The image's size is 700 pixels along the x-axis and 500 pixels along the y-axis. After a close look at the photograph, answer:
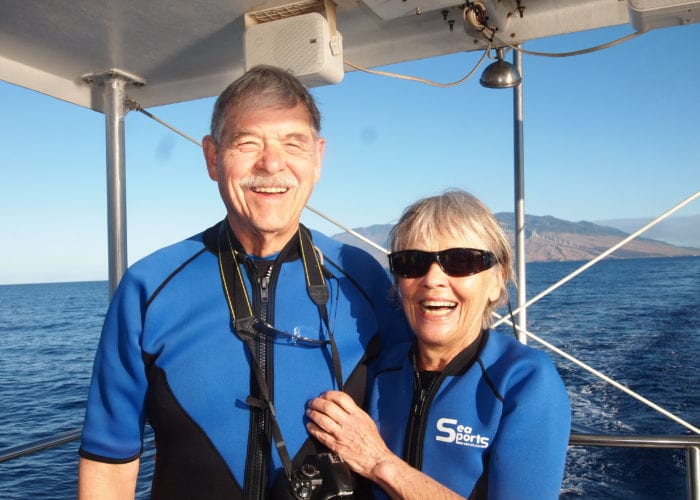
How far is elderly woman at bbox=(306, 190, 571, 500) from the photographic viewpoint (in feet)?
4.94

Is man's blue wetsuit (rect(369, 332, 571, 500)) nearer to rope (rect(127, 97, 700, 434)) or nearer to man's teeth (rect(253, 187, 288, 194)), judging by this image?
man's teeth (rect(253, 187, 288, 194))

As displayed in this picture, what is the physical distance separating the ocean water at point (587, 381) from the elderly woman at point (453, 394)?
4.40 feet

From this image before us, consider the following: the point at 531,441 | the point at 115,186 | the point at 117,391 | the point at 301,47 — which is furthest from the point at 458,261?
the point at 115,186

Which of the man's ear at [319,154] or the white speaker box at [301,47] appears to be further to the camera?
the white speaker box at [301,47]

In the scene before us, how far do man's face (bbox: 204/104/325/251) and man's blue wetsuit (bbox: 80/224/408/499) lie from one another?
14 centimetres

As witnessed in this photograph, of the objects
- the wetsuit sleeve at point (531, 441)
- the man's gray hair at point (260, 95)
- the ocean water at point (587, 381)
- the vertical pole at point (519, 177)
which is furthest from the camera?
the ocean water at point (587, 381)

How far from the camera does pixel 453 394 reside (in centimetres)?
165

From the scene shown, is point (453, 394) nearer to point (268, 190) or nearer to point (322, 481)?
point (322, 481)

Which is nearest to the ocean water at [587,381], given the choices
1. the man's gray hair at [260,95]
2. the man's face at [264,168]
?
the man's face at [264,168]

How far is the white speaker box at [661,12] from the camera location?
91.8 inches

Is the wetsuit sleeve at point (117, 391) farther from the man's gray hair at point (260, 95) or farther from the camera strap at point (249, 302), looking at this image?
the man's gray hair at point (260, 95)

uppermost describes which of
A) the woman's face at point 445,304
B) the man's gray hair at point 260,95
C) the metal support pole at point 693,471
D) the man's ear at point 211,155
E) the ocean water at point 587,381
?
the man's gray hair at point 260,95

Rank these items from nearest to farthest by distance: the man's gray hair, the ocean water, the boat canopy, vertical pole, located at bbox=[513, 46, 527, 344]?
the man's gray hair < the boat canopy < vertical pole, located at bbox=[513, 46, 527, 344] < the ocean water

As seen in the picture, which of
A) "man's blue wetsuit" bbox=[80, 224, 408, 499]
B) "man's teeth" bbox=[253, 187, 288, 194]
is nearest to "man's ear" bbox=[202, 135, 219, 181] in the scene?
"man's teeth" bbox=[253, 187, 288, 194]
